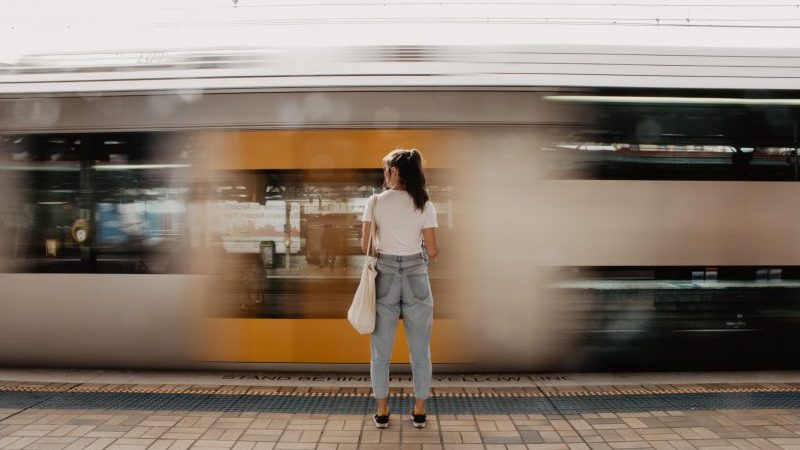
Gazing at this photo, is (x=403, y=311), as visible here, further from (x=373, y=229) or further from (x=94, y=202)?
(x=94, y=202)

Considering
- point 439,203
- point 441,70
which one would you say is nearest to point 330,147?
point 439,203

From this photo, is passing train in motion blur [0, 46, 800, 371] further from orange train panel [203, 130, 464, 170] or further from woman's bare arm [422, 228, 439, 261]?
woman's bare arm [422, 228, 439, 261]

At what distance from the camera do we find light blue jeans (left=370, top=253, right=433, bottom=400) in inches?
143

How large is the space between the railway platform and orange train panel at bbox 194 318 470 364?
0.22 metres

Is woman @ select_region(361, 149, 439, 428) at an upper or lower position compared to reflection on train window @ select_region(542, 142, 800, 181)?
lower

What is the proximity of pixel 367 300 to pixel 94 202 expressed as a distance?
106 inches

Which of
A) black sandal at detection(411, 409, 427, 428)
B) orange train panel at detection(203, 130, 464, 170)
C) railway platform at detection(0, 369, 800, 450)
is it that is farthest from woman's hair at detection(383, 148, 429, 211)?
railway platform at detection(0, 369, 800, 450)

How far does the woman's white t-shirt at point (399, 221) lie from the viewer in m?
3.60

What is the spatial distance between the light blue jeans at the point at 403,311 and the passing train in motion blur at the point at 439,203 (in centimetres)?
93

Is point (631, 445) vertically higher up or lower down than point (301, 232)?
lower down

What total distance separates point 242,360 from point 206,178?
1543 millimetres

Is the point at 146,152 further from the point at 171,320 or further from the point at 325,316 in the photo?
the point at 325,316

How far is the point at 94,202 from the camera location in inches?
186

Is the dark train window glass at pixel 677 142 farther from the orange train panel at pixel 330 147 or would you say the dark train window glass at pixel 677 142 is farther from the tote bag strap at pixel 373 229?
the tote bag strap at pixel 373 229
